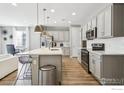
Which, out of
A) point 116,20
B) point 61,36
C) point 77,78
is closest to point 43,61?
point 77,78

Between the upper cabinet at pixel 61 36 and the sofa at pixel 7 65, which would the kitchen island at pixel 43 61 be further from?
the upper cabinet at pixel 61 36

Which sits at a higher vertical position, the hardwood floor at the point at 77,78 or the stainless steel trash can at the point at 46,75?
the stainless steel trash can at the point at 46,75

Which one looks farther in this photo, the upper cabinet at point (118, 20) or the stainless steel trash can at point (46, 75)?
the upper cabinet at point (118, 20)

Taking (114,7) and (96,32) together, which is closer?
(114,7)

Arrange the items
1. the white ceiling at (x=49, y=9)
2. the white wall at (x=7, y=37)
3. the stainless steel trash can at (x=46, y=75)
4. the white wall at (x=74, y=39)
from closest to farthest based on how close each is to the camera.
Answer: the stainless steel trash can at (x=46, y=75) → the white ceiling at (x=49, y=9) → the white wall at (x=7, y=37) → the white wall at (x=74, y=39)

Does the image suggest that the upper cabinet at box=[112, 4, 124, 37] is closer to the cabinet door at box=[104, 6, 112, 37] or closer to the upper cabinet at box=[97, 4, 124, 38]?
the upper cabinet at box=[97, 4, 124, 38]

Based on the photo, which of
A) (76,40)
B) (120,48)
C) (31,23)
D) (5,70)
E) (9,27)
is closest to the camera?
(120,48)

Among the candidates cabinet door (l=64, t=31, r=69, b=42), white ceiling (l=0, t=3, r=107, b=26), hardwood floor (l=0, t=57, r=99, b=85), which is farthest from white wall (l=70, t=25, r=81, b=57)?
hardwood floor (l=0, t=57, r=99, b=85)

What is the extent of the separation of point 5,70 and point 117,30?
359 centimetres

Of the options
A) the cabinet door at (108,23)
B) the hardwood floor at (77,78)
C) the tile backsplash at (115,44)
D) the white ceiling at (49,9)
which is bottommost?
the hardwood floor at (77,78)

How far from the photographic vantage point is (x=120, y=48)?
13.0ft

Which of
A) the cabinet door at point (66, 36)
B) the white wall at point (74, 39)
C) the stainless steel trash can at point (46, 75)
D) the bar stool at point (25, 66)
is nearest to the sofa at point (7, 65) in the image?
the bar stool at point (25, 66)
